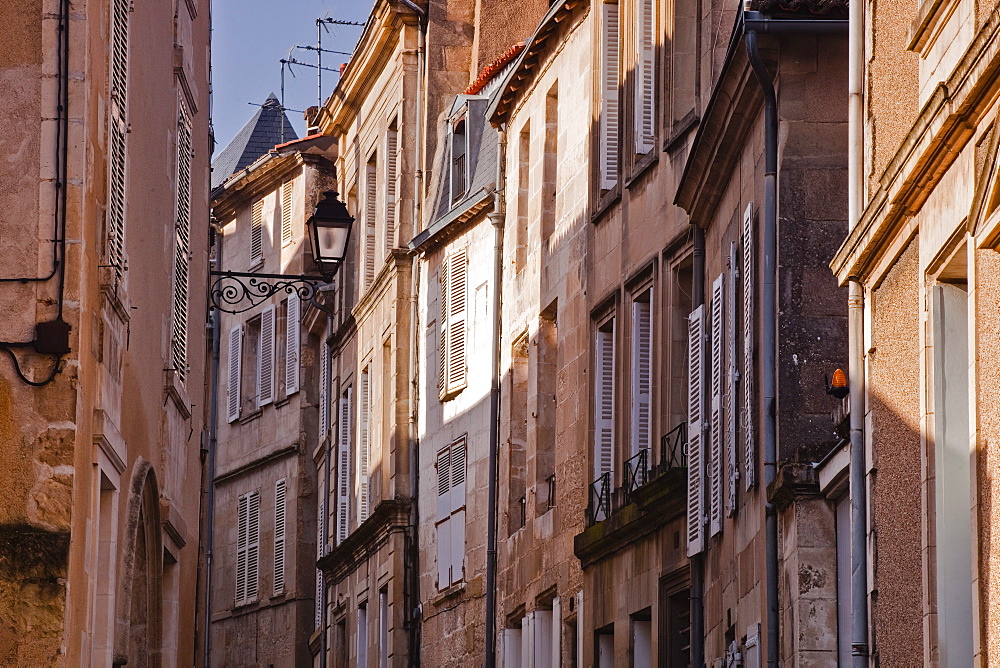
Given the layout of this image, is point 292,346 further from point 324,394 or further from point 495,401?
point 495,401

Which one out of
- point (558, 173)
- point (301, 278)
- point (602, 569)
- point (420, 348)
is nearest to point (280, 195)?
point (420, 348)

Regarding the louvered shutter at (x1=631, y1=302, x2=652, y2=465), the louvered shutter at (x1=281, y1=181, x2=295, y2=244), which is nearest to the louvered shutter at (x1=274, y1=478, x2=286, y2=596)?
the louvered shutter at (x1=281, y1=181, x2=295, y2=244)

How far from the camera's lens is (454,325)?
27.1 meters

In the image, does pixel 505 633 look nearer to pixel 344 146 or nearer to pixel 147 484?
pixel 147 484

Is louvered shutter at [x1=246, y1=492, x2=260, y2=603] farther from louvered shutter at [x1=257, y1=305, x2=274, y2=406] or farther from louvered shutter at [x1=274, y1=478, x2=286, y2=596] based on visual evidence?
louvered shutter at [x1=257, y1=305, x2=274, y2=406]

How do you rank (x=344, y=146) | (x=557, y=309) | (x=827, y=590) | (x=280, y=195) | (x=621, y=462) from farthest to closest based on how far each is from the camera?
(x=280, y=195)
(x=344, y=146)
(x=557, y=309)
(x=621, y=462)
(x=827, y=590)

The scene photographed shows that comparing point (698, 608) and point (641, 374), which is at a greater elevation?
point (641, 374)

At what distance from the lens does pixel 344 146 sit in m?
35.1

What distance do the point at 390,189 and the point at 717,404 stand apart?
1520 cm

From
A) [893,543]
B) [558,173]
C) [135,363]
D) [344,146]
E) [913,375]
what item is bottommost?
[893,543]

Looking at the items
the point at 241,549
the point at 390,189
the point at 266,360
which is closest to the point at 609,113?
the point at 390,189

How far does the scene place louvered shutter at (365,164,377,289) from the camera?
31.9 metres

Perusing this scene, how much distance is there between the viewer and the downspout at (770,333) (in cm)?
1380

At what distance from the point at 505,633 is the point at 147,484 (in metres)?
8.76
